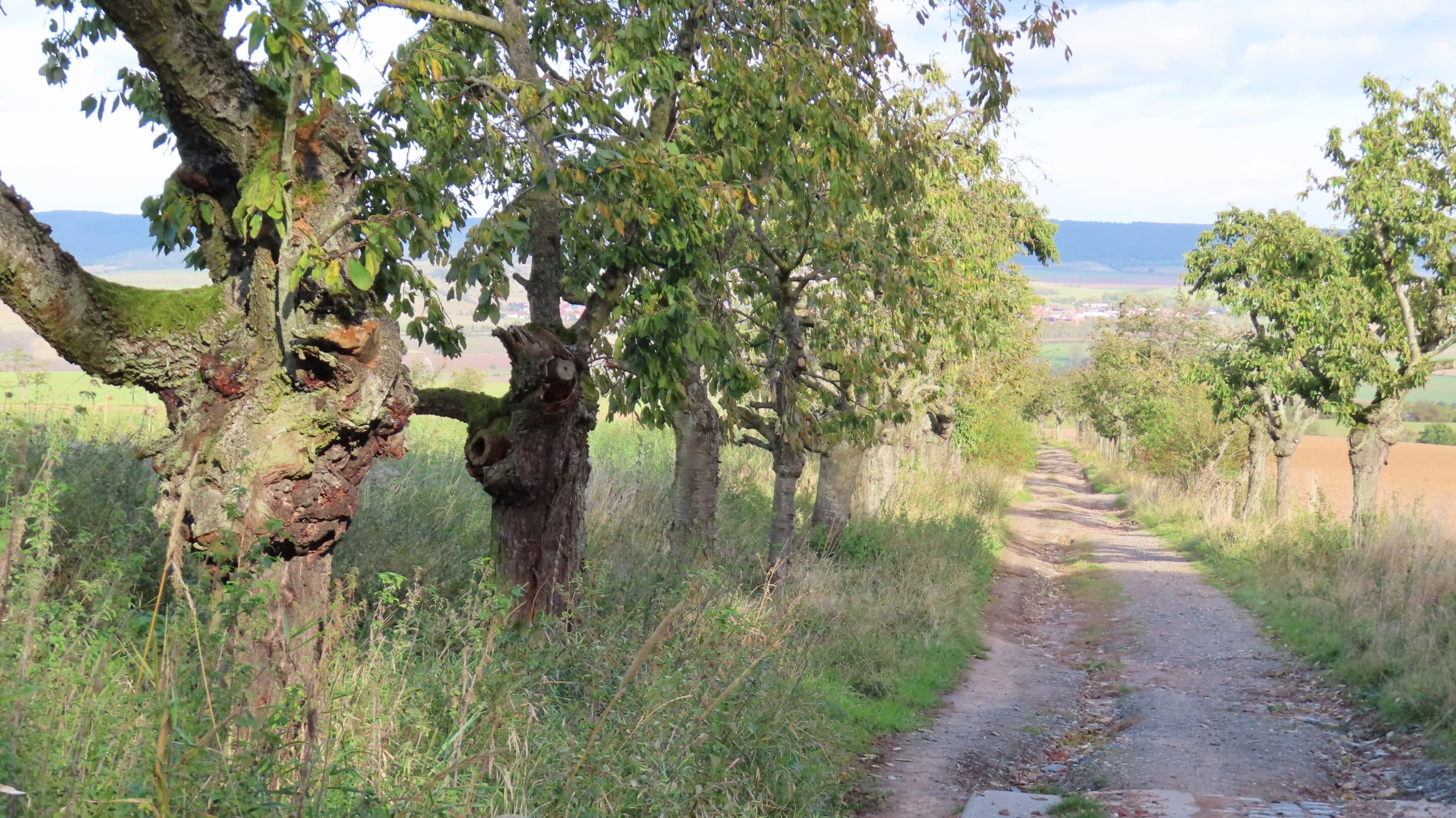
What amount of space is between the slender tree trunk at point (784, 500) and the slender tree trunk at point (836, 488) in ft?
6.83

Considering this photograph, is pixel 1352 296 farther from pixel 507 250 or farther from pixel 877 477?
pixel 507 250

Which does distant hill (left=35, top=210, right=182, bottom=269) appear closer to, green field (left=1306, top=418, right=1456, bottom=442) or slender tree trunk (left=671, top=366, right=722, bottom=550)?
slender tree trunk (left=671, top=366, right=722, bottom=550)

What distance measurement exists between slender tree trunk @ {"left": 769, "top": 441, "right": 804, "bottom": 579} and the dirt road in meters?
2.79

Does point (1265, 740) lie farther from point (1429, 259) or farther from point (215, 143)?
point (1429, 259)

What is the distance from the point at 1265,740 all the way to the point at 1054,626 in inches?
253

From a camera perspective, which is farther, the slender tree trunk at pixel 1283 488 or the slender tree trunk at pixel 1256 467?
the slender tree trunk at pixel 1256 467

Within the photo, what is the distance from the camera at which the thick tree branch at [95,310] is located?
15.0 feet

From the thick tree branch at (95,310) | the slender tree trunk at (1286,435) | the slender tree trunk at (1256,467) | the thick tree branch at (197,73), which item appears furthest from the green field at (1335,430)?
the thick tree branch at (95,310)

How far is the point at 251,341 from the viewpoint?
5203 mm

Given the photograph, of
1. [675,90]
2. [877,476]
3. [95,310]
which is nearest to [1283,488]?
[877,476]

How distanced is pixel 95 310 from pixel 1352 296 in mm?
20774

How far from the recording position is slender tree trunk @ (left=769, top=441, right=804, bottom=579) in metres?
13.3

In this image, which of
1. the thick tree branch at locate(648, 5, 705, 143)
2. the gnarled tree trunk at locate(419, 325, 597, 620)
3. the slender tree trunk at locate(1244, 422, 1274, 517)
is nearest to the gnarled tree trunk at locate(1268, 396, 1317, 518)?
the slender tree trunk at locate(1244, 422, 1274, 517)

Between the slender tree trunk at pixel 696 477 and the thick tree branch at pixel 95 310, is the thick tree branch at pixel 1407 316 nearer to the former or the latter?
the slender tree trunk at pixel 696 477
